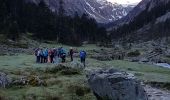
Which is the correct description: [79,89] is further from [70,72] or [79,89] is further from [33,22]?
[33,22]

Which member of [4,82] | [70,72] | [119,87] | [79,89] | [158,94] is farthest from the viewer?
[70,72]

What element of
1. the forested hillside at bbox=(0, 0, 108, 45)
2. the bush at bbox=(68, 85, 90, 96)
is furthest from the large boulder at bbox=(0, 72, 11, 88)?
the forested hillside at bbox=(0, 0, 108, 45)

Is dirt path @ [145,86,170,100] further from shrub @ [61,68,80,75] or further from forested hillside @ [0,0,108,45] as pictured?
forested hillside @ [0,0,108,45]

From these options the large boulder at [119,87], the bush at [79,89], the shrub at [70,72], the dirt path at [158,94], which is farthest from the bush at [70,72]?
the large boulder at [119,87]

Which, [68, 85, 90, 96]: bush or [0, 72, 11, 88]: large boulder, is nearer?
[68, 85, 90, 96]: bush

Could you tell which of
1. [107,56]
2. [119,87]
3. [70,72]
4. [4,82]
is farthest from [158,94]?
[107,56]

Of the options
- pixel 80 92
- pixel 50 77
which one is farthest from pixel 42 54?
pixel 80 92

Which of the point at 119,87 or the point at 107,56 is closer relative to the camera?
the point at 119,87

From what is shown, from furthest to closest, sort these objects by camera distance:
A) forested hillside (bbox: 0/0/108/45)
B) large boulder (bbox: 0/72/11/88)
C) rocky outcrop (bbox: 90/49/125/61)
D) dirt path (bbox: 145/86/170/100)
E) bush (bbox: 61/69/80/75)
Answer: forested hillside (bbox: 0/0/108/45) < rocky outcrop (bbox: 90/49/125/61) < bush (bbox: 61/69/80/75) < dirt path (bbox: 145/86/170/100) < large boulder (bbox: 0/72/11/88)

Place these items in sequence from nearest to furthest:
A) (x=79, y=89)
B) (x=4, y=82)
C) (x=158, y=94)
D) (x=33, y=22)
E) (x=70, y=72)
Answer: (x=79, y=89) < (x=4, y=82) < (x=158, y=94) < (x=70, y=72) < (x=33, y=22)

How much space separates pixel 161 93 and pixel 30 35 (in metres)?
95.9

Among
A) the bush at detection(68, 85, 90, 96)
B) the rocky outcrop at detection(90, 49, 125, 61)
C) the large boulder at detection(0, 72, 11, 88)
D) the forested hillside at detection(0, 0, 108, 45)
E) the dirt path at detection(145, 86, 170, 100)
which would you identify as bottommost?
the dirt path at detection(145, 86, 170, 100)

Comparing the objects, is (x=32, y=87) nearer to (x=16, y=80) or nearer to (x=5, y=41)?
(x=16, y=80)

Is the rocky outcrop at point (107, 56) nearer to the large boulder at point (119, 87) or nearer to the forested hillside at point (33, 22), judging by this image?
the forested hillside at point (33, 22)
